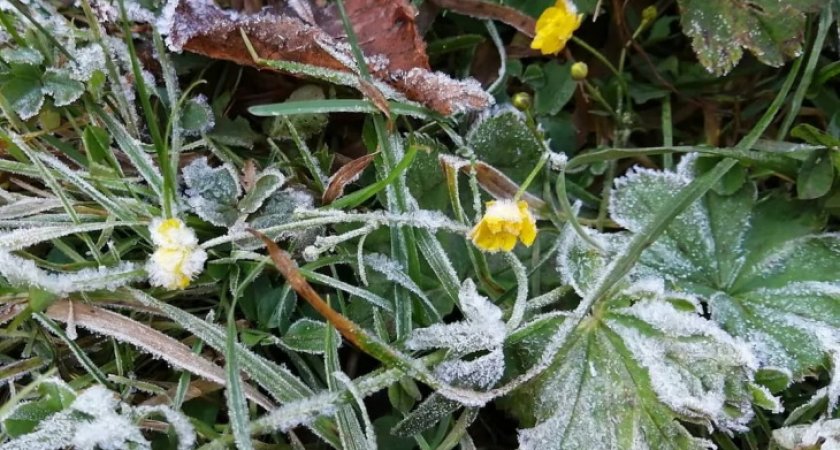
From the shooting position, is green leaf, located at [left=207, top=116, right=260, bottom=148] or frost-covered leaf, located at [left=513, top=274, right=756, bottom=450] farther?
green leaf, located at [left=207, top=116, right=260, bottom=148]

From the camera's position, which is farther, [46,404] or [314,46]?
[314,46]

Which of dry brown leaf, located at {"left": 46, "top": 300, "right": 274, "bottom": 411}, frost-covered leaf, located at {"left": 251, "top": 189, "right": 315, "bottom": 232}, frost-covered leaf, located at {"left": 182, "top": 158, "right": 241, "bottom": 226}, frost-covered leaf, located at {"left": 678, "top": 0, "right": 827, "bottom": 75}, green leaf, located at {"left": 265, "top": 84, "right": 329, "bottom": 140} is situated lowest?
dry brown leaf, located at {"left": 46, "top": 300, "right": 274, "bottom": 411}

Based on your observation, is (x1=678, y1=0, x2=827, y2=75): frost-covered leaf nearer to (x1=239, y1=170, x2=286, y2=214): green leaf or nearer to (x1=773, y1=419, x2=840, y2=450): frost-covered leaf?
(x1=773, y1=419, x2=840, y2=450): frost-covered leaf

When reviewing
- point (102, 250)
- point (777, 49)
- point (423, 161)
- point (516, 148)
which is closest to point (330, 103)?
point (423, 161)

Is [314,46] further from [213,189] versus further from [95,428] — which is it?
[95,428]

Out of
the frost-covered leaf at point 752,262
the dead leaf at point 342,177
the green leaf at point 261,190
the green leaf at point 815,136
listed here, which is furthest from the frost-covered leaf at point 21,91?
the green leaf at point 815,136

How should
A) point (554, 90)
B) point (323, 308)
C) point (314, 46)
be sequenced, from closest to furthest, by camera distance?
point (323, 308)
point (314, 46)
point (554, 90)

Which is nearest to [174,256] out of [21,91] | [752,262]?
[21,91]

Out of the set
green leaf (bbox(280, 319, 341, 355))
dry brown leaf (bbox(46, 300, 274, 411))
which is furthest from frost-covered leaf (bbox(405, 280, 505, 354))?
dry brown leaf (bbox(46, 300, 274, 411))
